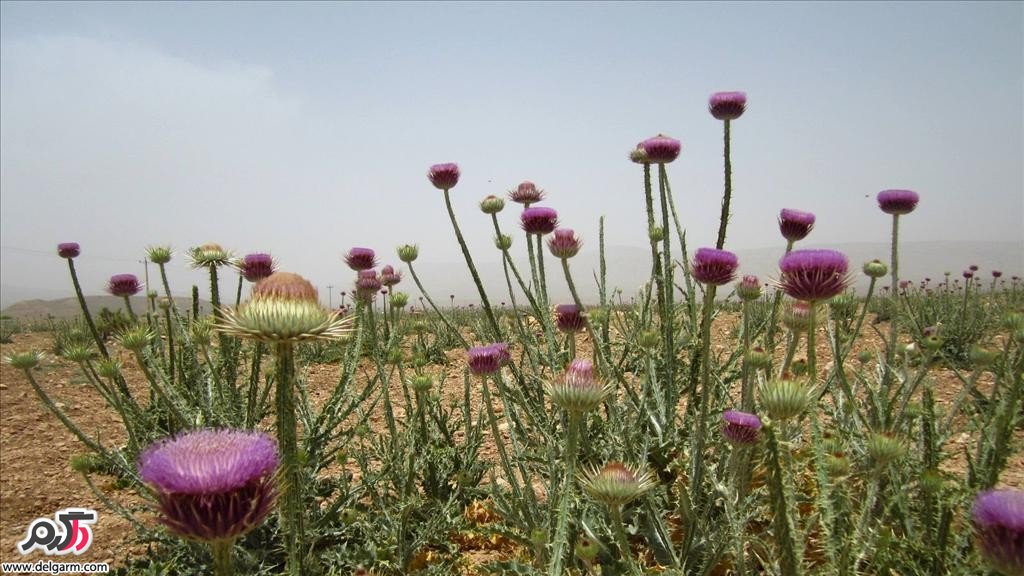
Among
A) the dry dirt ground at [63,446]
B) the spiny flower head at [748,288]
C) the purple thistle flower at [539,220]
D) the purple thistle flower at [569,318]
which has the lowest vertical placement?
the dry dirt ground at [63,446]

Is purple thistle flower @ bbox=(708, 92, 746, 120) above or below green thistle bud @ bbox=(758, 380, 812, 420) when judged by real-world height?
above

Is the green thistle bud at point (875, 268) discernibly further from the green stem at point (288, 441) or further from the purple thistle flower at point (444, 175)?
the green stem at point (288, 441)

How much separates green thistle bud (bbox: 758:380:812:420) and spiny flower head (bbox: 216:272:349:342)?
Result: 130 cm

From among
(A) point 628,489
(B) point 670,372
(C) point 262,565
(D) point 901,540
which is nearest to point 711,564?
(D) point 901,540

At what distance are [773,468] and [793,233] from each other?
2224 millimetres

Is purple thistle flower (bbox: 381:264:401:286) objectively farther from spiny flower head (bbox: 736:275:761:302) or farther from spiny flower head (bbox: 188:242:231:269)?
spiny flower head (bbox: 736:275:761:302)

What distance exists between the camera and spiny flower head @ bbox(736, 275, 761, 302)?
3201 mm

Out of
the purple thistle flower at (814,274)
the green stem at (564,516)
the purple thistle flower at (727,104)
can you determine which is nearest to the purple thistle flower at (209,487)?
the green stem at (564,516)

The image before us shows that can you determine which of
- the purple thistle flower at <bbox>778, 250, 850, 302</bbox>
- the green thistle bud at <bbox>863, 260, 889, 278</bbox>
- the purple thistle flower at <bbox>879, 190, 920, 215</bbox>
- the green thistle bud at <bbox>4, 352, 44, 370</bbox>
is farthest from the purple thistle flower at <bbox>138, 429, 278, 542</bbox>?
the green thistle bud at <bbox>863, 260, 889, 278</bbox>

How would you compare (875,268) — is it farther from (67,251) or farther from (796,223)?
(67,251)

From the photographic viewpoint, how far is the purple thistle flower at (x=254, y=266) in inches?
139

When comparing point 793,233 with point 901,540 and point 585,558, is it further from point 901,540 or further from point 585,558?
point 585,558

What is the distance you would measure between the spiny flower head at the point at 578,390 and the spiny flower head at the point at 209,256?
2.58 meters

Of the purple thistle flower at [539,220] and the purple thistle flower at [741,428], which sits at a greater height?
the purple thistle flower at [539,220]
